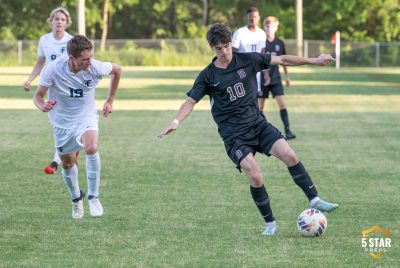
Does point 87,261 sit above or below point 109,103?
below

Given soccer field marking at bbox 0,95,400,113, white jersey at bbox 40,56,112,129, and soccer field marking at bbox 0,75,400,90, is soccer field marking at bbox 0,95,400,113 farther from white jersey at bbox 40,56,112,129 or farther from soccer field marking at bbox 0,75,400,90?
white jersey at bbox 40,56,112,129

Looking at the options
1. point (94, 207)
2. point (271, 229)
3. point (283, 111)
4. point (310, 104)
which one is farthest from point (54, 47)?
point (310, 104)

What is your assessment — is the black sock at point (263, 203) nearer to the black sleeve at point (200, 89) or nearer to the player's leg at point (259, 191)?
the player's leg at point (259, 191)

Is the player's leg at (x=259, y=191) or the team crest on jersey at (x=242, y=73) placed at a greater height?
the team crest on jersey at (x=242, y=73)

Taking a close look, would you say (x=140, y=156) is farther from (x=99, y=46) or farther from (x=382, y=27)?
(x=382, y=27)

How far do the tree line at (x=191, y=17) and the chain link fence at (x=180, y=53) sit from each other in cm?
690

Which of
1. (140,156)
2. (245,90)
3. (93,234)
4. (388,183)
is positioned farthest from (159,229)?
(140,156)

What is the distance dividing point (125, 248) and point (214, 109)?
1.64 metres

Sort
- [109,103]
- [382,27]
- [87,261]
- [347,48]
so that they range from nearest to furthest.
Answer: [87,261]
[109,103]
[347,48]
[382,27]

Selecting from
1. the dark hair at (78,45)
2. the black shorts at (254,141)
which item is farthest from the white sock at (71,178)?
the black shorts at (254,141)

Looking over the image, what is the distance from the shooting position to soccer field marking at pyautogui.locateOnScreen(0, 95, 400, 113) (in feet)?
81.9

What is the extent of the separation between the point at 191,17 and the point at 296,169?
2649 inches

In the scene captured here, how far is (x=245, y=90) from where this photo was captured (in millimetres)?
9484

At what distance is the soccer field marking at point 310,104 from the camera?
24969mm
